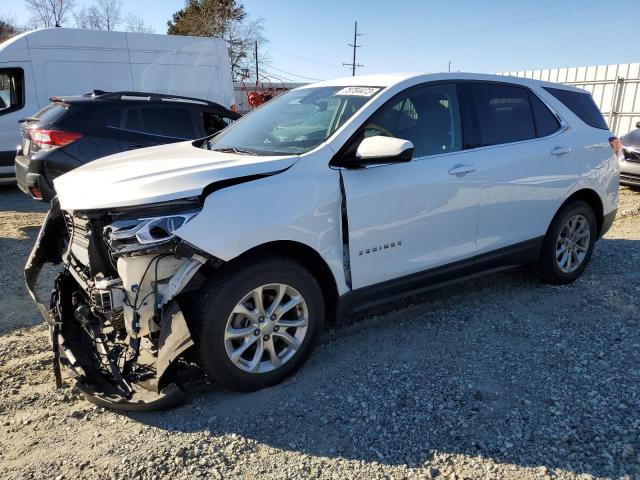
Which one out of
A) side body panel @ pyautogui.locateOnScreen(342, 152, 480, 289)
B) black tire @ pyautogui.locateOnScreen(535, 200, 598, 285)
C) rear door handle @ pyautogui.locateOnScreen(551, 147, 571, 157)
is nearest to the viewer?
side body panel @ pyautogui.locateOnScreen(342, 152, 480, 289)

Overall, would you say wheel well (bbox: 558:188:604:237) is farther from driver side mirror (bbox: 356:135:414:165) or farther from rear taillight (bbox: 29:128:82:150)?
rear taillight (bbox: 29:128:82:150)

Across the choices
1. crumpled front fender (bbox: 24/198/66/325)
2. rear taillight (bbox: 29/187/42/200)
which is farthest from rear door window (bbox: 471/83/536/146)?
rear taillight (bbox: 29/187/42/200)

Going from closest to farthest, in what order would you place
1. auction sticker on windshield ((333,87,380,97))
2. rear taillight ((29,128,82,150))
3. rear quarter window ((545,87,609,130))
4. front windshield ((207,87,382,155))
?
front windshield ((207,87,382,155)) → auction sticker on windshield ((333,87,380,97)) → rear quarter window ((545,87,609,130)) → rear taillight ((29,128,82,150))

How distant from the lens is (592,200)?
4.85m

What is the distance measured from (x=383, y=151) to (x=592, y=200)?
9.18ft

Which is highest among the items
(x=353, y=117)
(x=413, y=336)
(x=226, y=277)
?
(x=353, y=117)

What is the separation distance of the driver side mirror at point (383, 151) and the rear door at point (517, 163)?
3.21 ft

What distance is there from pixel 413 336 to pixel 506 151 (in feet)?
5.38

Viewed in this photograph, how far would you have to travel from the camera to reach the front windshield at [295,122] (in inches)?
135

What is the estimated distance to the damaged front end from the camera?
2689 mm

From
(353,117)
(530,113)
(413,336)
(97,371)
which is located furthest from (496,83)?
(97,371)

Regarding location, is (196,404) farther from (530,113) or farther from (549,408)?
Answer: (530,113)

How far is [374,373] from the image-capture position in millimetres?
3283

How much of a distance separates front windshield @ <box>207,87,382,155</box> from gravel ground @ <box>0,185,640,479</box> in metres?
1.46
